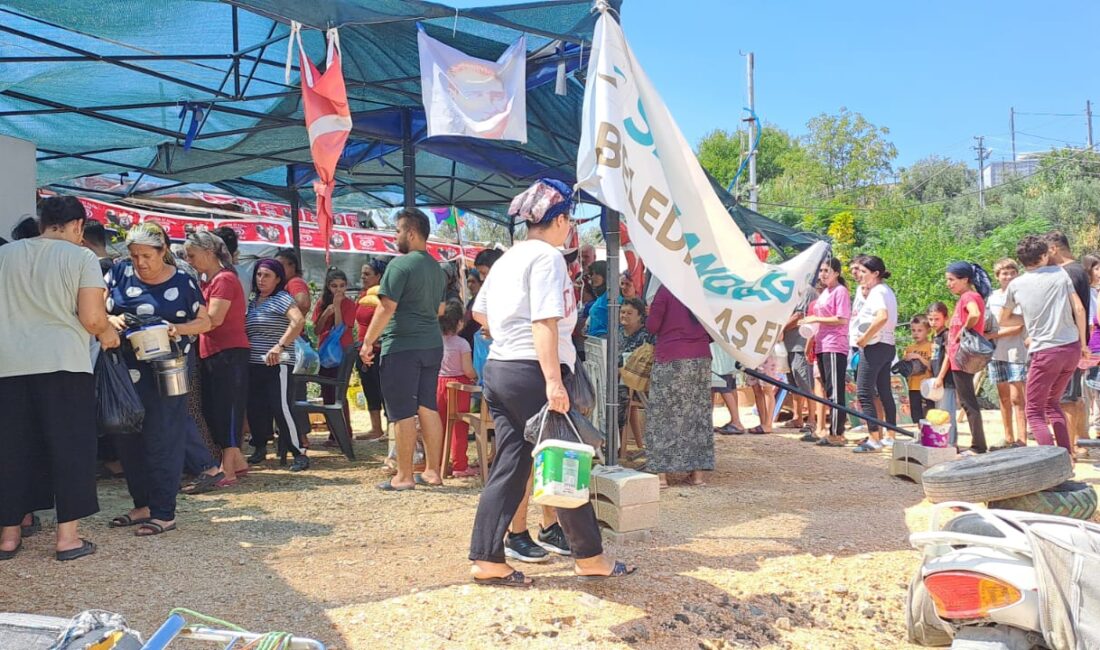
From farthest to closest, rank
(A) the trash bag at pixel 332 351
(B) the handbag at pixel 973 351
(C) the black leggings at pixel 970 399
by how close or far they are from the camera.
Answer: (A) the trash bag at pixel 332 351 < (C) the black leggings at pixel 970 399 < (B) the handbag at pixel 973 351

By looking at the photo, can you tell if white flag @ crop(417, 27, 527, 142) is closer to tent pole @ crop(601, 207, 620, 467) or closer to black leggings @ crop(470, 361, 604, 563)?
tent pole @ crop(601, 207, 620, 467)

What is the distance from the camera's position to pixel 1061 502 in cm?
397

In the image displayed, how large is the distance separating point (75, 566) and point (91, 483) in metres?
0.40

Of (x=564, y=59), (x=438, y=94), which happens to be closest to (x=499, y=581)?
(x=438, y=94)

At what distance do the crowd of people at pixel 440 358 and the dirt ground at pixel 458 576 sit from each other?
0.24 metres

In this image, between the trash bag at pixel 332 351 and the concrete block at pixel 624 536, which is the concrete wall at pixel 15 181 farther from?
the concrete block at pixel 624 536

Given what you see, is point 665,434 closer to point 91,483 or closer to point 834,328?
point 834,328

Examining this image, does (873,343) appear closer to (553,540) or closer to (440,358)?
(440,358)

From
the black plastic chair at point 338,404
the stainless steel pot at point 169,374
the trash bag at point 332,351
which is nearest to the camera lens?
the stainless steel pot at point 169,374

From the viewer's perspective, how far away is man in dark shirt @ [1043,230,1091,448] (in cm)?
659

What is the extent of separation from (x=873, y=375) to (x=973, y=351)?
897mm

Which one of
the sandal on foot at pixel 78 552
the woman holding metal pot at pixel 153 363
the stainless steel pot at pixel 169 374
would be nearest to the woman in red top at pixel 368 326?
the woman holding metal pot at pixel 153 363

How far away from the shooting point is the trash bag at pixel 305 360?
6719mm

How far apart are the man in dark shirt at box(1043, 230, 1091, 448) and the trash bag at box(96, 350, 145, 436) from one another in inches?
248
